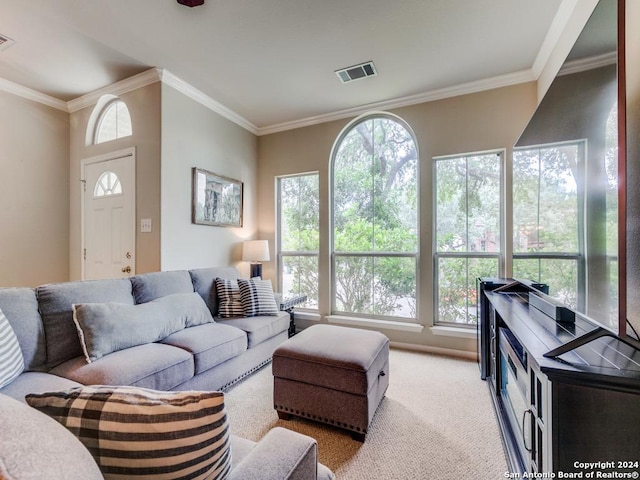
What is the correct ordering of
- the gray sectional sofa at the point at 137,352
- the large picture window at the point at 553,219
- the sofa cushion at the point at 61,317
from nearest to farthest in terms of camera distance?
the gray sectional sofa at the point at 137,352 < the large picture window at the point at 553,219 < the sofa cushion at the point at 61,317

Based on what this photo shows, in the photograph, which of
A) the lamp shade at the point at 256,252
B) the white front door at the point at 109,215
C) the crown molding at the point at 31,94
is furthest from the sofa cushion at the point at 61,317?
the crown molding at the point at 31,94

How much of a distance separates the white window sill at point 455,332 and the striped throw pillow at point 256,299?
170 cm

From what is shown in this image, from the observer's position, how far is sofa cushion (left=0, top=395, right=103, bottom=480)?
1.16 ft

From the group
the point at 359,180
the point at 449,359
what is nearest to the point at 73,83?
the point at 359,180

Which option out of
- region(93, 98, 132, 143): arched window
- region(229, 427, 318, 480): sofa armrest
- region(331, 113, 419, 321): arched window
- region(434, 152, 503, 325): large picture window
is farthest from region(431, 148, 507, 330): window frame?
region(93, 98, 132, 143): arched window

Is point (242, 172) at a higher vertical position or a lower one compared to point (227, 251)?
higher

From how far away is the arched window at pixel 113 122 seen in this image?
10.3ft

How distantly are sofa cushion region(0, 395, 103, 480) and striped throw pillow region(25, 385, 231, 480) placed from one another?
4.1 inches

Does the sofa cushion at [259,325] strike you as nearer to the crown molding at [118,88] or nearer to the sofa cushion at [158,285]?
the sofa cushion at [158,285]

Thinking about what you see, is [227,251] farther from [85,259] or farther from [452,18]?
[452,18]

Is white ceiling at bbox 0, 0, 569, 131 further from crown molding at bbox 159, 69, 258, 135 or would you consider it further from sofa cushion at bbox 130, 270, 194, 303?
sofa cushion at bbox 130, 270, 194, 303

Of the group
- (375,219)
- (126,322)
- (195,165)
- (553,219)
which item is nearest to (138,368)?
(126,322)

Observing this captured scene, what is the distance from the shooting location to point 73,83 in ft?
9.68

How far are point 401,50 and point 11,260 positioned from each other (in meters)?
4.32
